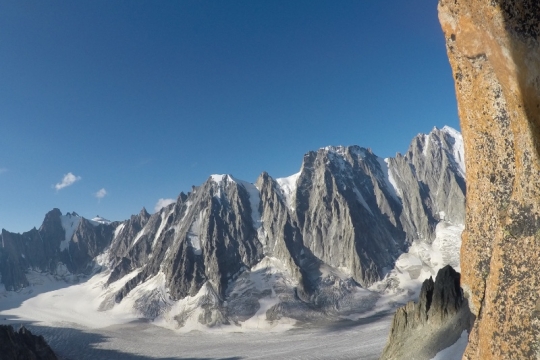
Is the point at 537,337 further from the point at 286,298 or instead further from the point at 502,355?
the point at 286,298

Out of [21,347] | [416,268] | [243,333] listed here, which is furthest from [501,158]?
[416,268]

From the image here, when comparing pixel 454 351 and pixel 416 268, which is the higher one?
pixel 454 351

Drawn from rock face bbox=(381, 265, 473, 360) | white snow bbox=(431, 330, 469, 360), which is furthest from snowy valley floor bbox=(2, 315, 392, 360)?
white snow bbox=(431, 330, 469, 360)

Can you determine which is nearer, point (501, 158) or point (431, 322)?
point (501, 158)

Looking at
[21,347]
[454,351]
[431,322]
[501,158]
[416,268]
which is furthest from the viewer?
[416,268]

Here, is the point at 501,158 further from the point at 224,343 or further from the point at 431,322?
the point at 224,343

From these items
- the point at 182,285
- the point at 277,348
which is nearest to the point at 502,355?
the point at 277,348
